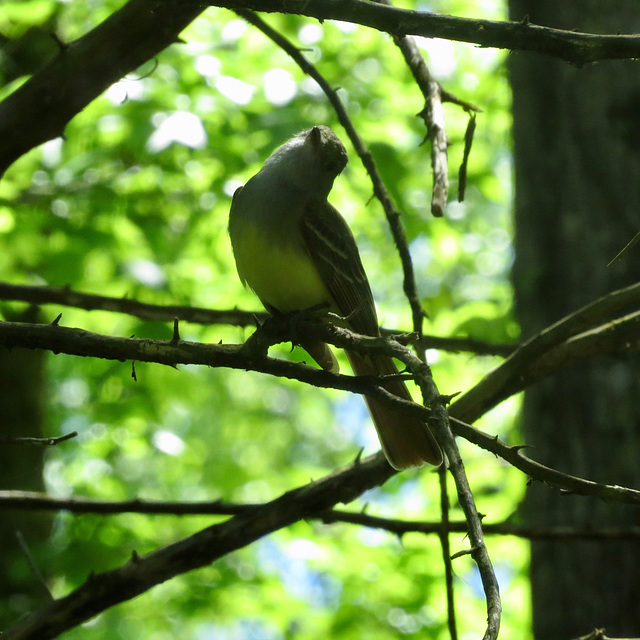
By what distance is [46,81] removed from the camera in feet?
10.2

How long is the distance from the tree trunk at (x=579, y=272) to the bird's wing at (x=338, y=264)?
1.56 metres

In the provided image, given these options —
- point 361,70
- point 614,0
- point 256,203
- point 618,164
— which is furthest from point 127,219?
point 614,0

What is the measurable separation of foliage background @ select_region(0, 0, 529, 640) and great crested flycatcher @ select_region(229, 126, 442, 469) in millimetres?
753

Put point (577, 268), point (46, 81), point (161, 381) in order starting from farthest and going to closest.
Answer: point (161, 381) → point (577, 268) → point (46, 81)

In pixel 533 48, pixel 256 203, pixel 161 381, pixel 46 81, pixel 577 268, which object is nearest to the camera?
pixel 533 48

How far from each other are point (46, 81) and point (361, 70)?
4.23m

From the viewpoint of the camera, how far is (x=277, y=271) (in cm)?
348

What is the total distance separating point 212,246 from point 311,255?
9.43ft

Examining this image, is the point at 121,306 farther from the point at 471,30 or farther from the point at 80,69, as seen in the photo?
the point at 471,30

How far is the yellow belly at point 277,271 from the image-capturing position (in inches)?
136

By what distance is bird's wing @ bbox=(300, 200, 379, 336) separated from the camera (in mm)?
3625

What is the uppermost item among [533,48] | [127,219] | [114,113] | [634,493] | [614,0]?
[614,0]

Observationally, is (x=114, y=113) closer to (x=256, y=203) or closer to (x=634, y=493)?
(x=256, y=203)

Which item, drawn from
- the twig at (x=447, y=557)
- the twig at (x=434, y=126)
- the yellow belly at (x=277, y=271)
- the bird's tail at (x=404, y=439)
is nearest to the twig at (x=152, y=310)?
the yellow belly at (x=277, y=271)
